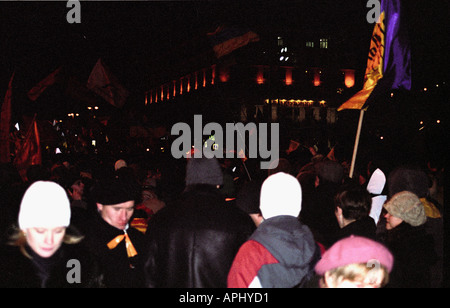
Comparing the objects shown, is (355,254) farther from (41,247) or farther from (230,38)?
(230,38)

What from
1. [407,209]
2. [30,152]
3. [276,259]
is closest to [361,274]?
[276,259]

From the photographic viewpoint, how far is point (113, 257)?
3.56 metres

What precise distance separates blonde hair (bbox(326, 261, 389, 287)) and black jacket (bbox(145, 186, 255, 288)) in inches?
45.0

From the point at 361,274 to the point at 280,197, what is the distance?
724mm


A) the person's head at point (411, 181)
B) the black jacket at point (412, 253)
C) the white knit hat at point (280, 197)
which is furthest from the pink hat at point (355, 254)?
the person's head at point (411, 181)

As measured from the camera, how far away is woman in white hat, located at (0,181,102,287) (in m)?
2.77

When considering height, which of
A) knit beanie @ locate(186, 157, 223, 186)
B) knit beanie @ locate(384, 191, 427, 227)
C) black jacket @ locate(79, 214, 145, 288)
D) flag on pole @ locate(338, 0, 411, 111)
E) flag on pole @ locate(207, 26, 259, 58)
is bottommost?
black jacket @ locate(79, 214, 145, 288)

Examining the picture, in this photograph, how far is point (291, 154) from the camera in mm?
10758

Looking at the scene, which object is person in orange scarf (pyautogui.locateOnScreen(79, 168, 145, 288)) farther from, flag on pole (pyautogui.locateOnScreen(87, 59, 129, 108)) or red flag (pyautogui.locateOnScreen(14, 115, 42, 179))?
flag on pole (pyautogui.locateOnScreen(87, 59, 129, 108))

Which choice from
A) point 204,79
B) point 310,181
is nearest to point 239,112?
point 204,79

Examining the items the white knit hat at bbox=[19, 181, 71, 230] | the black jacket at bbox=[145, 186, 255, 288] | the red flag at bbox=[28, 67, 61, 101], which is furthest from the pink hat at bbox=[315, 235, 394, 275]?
the red flag at bbox=[28, 67, 61, 101]

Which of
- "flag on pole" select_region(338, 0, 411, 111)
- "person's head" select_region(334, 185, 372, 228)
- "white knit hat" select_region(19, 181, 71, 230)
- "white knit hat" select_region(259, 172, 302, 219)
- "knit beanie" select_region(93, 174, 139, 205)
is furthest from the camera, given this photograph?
"flag on pole" select_region(338, 0, 411, 111)

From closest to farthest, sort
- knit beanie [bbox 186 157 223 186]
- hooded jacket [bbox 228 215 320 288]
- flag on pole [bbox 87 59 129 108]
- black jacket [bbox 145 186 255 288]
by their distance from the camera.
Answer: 1. hooded jacket [bbox 228 215 320 288]
2. black jacket [bbox 145 186 255 288]
3. knit beanie [bbox 186 157 223 186]
4. flag on pole [bbox 87 59 129 108]
